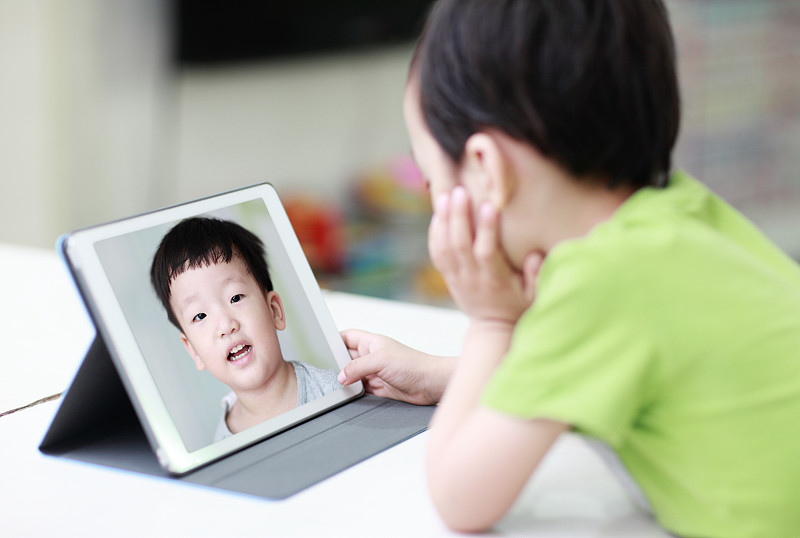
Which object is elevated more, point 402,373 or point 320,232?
point 402,373

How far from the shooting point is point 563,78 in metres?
0.56

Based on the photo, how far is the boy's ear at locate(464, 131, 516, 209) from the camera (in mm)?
574

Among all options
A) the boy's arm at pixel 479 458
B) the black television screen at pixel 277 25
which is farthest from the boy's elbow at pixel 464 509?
the black television screen at pixel 277 25

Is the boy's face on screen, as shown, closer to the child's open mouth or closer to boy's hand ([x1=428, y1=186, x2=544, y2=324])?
the child's open mouth

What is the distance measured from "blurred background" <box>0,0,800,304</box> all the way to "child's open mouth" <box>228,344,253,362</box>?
1.67m

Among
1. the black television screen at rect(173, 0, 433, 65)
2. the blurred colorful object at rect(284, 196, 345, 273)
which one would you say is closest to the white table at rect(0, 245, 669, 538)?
the blurred colorful object at rect(284, 196, 345, 273)

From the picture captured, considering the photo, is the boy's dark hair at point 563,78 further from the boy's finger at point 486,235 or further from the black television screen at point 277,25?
the black television screen at point 277,25

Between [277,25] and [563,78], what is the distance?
6.80 feet

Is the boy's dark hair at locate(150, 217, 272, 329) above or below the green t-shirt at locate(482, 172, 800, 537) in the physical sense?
above

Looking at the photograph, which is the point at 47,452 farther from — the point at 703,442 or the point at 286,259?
the point at 703,442

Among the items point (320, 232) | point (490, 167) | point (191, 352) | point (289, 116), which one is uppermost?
point (490, 167)

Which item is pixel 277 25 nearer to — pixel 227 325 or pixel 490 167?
pixel 227 325

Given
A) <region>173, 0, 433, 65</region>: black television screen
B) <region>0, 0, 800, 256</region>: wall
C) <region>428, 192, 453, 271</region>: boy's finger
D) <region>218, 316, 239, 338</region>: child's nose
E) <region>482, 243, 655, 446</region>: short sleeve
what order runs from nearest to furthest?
<region>482, 243, 655, 446</region>: short sleeve < <region>428, 192, 453, 271</region>: boy's finger < <region>218, 316, 239, 338</region>: child's nose < <region>0, 0, 800, 256</region>: wall < <region>173, 0, 433, 65</region>: black television screen

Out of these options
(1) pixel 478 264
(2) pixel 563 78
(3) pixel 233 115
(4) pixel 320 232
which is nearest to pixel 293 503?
(1) pixel 478 264
